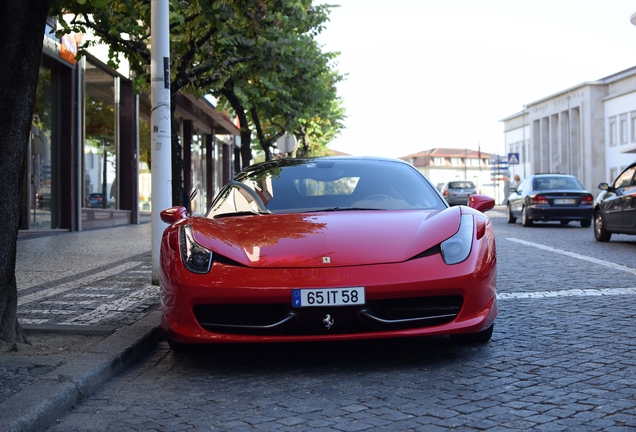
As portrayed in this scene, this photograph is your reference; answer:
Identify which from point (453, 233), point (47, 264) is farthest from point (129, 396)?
point (47, 264)

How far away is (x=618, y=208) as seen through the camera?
13445 mm

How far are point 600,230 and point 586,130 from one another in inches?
2492

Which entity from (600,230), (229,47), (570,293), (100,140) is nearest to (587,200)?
(600,230)

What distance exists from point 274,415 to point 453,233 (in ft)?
5.44

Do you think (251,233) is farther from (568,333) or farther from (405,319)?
(568,333)

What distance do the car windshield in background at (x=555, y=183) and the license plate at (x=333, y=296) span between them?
18.1 metres

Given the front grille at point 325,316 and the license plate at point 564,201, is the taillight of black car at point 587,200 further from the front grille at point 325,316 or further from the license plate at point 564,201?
the front grille at point 325,316

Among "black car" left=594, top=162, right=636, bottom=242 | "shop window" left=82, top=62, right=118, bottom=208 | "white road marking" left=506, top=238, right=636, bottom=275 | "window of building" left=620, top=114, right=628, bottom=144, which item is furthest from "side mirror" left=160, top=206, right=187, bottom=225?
"window of building" left=620, top=114, right=628, bottom=144

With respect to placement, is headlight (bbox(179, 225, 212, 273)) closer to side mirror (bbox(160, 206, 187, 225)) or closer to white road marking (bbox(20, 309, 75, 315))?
side mirror (bbox(160, 206, 187, 225))

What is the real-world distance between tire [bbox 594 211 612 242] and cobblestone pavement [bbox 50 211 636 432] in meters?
8.77

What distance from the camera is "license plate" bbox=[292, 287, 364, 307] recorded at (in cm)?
411

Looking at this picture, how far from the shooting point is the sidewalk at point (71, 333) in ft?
11.7

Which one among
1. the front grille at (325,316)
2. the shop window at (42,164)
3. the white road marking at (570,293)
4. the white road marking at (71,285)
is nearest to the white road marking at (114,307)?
the white road marking at (71,285)

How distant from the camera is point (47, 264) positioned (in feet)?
33.6
